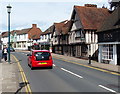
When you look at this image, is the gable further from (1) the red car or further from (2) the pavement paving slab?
(2) the pavement paving slab

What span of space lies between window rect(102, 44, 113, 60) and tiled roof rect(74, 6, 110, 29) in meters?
7.57

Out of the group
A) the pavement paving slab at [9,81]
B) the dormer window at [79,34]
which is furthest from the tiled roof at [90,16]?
the pavement paving slab at [9,81]

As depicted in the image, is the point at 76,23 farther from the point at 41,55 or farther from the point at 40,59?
the point at 40,59

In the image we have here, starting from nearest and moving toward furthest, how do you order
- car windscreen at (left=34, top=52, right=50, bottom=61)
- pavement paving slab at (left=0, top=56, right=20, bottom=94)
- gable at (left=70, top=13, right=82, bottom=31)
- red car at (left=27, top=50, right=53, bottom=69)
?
pavement paving slab at (left=0, top=56, right=20, bottom=94) < red car at (left=27, top=50, right=53, bottom=69) < car windscreen at (left=34, top=52, right=50, bottom=61) < gable at (left=70, top=13, right=82, bottom=31)

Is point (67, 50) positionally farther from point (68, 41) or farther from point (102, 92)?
point (102, 92)

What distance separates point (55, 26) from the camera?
4838 cm

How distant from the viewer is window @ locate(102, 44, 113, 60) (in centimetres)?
2226

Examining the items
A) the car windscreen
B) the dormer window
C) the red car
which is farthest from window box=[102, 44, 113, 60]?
the car windscreen

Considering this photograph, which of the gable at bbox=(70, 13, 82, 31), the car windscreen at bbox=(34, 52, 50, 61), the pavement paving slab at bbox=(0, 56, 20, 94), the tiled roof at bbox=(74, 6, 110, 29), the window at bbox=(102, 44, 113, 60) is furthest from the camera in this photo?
the gable at bbox=(70, 13, 82, 31)

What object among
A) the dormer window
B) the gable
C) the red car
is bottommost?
the red car

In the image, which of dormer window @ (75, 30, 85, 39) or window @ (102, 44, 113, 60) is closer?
window @ (102, 44, 113, 60)

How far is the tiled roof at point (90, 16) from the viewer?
31.1 meters

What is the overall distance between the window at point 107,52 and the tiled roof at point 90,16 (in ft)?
24.8

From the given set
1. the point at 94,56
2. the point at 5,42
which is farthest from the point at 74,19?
the point at 5,42
